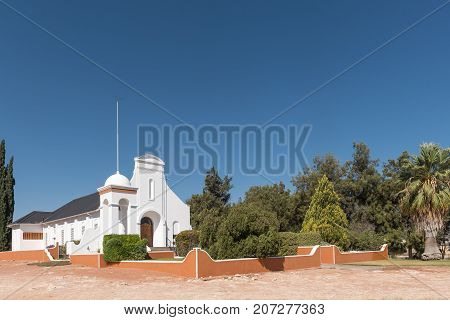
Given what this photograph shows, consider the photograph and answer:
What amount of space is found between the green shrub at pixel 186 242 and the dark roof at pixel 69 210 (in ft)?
28.3

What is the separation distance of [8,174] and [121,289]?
32.2 metres

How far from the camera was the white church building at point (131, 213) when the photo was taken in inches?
1388

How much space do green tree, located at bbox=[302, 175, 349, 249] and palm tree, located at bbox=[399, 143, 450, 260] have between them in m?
4.95

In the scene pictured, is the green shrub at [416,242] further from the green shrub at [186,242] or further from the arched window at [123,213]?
the arched window at [123,213]

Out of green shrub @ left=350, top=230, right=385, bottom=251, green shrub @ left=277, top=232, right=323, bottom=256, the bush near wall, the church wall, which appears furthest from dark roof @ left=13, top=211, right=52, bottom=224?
green shrub @ left=350, top=230, right=385, bottom=251

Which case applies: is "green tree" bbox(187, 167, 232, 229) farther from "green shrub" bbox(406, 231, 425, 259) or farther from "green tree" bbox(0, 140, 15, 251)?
"green shrub" bbox(406, 231, 425, 259)

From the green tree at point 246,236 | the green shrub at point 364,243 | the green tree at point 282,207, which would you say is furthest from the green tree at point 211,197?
the green tree at point 246,236

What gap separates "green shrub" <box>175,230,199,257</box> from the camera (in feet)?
112

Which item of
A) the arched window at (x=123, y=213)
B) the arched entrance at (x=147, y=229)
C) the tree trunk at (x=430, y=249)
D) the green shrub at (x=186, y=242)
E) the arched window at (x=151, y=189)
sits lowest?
the tree trunk at (x=430, y=249)

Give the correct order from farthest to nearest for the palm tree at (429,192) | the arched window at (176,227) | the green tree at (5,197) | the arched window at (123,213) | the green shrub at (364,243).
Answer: the green tree at (5,197)
the arched window at (176,227)
the green shrub at (364,243)
the arched window at (123,213)
the palm tree at (429,192)

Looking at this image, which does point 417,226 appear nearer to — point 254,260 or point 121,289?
point 254,260

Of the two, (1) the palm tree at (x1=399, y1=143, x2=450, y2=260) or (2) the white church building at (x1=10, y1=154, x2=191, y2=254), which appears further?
(2) the white church building at (x1=10, y1=154, x2=191, y2=254)
